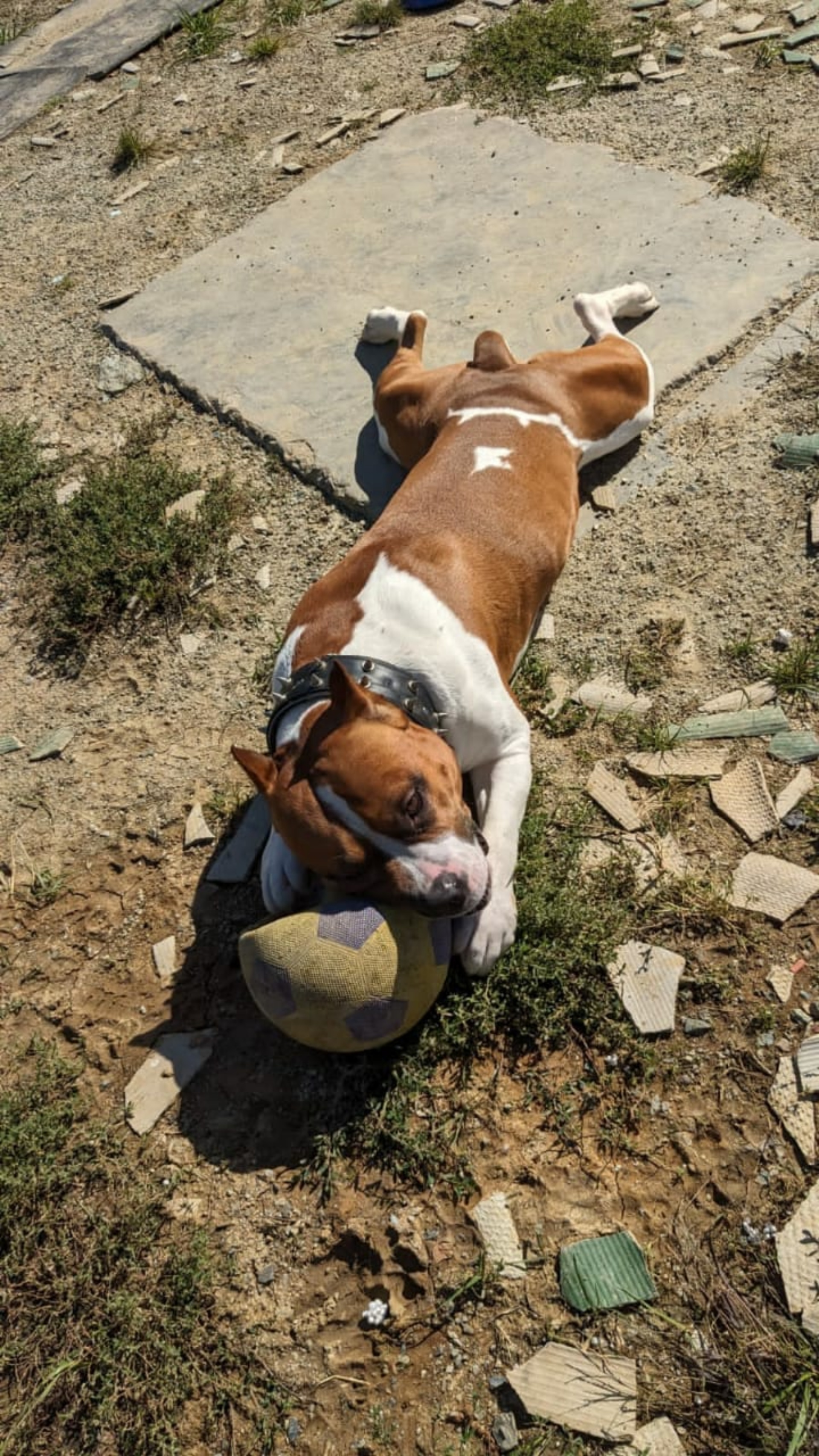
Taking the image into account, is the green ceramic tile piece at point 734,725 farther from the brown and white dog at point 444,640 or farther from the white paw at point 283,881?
the white paw at point 283,881

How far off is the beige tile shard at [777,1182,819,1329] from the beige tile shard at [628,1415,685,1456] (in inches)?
18.6

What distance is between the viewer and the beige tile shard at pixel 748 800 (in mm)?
4074

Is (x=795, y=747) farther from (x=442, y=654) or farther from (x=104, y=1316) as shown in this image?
(x=104, y=1316)

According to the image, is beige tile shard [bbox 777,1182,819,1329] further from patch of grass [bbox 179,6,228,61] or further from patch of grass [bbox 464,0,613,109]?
patch of grass [bbox 179,6,228,61]

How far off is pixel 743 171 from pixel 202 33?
596 cm

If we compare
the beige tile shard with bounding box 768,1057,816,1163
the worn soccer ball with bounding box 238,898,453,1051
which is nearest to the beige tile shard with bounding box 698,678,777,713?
the beige tile shard with bounding box 768,1057,816,1163

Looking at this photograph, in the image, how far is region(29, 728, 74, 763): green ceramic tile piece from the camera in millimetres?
4984

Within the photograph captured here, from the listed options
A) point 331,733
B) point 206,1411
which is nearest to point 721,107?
point 331,733

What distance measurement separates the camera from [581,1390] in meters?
3.00

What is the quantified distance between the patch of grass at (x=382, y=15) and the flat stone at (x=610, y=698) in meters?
7.35

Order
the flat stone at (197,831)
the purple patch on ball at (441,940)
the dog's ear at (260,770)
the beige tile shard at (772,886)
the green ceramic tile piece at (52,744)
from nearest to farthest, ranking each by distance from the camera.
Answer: the dog's ear at (260,770), the purple patch on ball at (441,940), the beige tile shard at (772,886), the flat stone at (197,831), the green ceramic tile piece at (52,744)

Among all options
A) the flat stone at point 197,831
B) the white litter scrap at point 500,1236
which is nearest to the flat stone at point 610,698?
the flat stone at point 197,831

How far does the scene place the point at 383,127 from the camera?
8109mm

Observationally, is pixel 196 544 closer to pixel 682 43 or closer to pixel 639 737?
pixel 639 737
